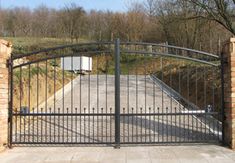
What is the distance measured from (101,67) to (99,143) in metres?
19.1

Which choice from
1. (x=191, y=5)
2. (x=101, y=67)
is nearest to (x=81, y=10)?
(x=101, y=67)

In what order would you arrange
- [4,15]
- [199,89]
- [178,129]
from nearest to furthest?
[178,129] → [199,89] → [4,15]

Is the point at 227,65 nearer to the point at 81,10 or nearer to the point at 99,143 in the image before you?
the point at 99,143

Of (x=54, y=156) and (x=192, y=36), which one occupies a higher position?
(x=192, y=36)

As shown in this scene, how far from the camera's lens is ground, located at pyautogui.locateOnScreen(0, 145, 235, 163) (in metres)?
6.96

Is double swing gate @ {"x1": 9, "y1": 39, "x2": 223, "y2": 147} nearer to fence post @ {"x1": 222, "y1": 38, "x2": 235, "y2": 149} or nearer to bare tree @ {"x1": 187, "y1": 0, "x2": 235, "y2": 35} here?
fence post @ {"x1": 222, "y1": 38, "x2": 235, "y2": 149}

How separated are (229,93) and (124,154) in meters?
2.43

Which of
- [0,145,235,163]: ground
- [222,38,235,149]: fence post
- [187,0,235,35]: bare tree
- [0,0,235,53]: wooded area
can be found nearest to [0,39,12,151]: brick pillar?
[0,145,235,163]: ground

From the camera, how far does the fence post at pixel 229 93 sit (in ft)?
25.1

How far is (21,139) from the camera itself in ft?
29.0

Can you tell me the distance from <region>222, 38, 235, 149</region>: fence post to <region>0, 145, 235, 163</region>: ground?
0.32 meters

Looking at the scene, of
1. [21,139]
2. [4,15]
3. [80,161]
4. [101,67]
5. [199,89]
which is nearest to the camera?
[80,161]

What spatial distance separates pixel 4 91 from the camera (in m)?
7.98

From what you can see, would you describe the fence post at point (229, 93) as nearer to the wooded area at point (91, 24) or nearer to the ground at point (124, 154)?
the ground at point (124, 154)
